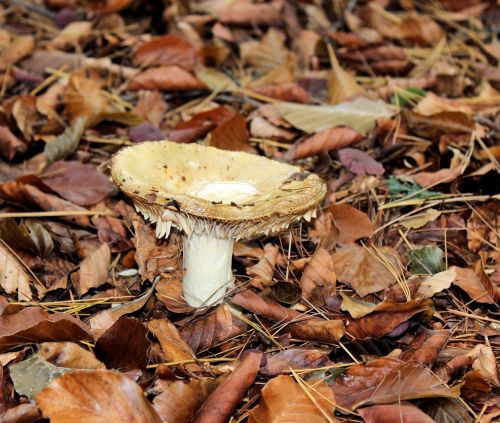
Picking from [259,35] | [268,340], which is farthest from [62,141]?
[259,35]

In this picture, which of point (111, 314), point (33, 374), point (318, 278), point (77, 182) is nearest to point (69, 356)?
point (33, 374)

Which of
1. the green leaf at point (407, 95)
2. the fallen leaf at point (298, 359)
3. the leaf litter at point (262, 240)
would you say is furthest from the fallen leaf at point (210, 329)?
the green leaf at point (407, 95)

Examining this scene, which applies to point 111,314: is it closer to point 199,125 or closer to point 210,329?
point 210,329

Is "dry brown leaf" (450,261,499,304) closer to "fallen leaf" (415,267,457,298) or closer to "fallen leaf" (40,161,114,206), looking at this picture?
"fallen leaf" (415,267,457,298)

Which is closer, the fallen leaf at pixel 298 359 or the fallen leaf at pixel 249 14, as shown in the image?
the fallen leaf at pixel 298 359

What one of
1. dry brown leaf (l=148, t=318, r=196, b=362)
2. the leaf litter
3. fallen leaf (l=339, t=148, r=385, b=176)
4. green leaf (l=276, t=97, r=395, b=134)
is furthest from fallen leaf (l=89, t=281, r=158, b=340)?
green leaf (l=276, t=97, r=395, b=134)

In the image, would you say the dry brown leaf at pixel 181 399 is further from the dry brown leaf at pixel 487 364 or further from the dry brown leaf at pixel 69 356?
the dry brown leaf at pixel 487 364
